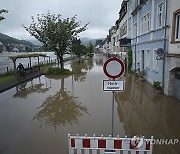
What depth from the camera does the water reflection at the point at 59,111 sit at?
7.85 meters

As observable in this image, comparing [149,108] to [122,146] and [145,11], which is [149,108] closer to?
[122,146]

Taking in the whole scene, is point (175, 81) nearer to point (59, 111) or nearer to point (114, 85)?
point (59, 111)

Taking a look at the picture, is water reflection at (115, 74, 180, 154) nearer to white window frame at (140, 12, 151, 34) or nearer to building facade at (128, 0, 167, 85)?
building facade at (128, 0, 167, 85)

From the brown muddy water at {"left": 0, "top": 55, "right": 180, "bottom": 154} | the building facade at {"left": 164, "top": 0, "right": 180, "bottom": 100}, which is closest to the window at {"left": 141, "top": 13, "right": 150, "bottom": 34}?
the building facade at {"left": 164, "top": 0, "right": 180, "bottom": 100}

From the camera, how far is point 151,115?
27.1 feet

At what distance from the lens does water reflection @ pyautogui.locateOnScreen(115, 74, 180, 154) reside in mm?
6457

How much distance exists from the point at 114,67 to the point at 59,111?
530 cm

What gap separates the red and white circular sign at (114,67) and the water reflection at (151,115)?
262cm

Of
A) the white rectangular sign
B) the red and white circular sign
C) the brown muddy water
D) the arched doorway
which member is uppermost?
the red and white circular sign

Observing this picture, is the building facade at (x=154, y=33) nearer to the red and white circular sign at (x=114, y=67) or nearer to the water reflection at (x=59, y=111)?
the water reflection at (x=59, y=111)

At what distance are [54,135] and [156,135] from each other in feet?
11.7

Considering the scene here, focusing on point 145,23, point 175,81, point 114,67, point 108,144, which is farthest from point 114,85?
point 145,23

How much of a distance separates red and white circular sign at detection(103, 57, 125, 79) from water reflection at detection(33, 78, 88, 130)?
3.71m

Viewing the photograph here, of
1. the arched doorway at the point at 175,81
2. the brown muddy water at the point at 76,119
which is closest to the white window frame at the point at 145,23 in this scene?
the arched doorway at the point at 175,81
